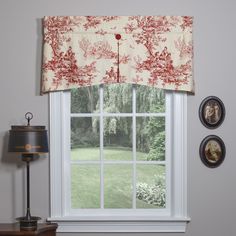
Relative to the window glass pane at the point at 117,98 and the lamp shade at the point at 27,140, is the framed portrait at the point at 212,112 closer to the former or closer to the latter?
the window glass pane at the point at 117,98

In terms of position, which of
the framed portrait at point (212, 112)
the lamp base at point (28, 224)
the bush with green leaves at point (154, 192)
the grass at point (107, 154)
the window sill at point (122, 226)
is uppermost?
the framed portrait at point (212, 112)

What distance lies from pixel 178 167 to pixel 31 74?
5.29 ft

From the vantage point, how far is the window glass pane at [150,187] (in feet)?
14.6

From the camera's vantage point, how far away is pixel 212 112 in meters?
4.31

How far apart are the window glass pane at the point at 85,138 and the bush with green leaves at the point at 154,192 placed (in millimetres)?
519

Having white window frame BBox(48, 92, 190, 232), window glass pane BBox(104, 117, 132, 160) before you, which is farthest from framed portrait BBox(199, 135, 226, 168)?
window glass pane BBox(104, 117, 132, 160)

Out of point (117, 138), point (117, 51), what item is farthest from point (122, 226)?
point (117, 51)

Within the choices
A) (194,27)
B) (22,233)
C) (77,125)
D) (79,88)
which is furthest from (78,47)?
(22,233)

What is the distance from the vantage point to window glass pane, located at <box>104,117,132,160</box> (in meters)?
4.45

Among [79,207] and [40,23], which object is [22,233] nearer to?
[79,207]

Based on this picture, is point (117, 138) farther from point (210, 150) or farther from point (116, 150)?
point (210, 150)

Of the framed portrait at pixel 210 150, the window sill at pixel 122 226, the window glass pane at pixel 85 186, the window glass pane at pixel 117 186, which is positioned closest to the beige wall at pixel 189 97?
the framed portrait at pixel 210 150

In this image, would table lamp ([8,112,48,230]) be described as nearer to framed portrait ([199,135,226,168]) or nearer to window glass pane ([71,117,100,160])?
window glass pane ([71,117,100,160])

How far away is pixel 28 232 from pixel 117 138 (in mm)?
1224
